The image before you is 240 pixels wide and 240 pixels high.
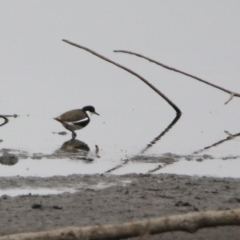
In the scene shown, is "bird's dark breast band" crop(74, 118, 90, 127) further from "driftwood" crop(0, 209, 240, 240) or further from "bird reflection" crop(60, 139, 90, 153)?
"driftwood" crop(0, 209, 240, 240)

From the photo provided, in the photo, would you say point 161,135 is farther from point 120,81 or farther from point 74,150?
point 120,81

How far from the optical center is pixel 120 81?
23672 mm

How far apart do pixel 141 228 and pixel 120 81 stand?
661 inches

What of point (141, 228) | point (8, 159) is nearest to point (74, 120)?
point (8, 159)

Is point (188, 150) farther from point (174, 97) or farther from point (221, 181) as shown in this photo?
point (174, 97)

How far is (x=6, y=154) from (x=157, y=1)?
32897 mm

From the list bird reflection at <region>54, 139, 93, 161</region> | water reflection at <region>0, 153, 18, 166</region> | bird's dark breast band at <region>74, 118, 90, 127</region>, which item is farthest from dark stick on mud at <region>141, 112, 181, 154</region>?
water reflection at <region>0, 153, 18, 166</region>

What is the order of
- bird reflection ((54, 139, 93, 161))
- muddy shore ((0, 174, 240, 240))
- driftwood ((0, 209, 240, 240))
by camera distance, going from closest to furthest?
driftwood ((0, 209, 240, 240))
muddy shore ((0, 174, 240, 240))
bird reflection ((54, 139, 93, 161))

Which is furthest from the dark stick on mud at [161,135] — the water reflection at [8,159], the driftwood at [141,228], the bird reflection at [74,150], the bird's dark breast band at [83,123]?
the driftwood at [141,228]

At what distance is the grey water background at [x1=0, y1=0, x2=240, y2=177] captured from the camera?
14335 mm

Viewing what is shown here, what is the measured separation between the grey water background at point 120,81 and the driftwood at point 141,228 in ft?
15.3

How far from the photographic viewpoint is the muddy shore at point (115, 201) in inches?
329

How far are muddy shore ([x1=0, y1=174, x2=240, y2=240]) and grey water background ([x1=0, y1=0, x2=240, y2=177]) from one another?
2.78 ft

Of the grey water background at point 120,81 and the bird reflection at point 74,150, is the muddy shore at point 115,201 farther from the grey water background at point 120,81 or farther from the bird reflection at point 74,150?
the bird reflection at point 74,150
